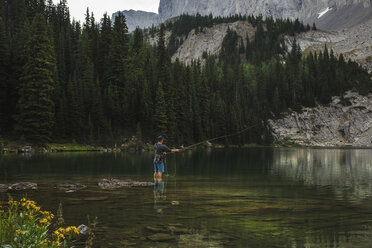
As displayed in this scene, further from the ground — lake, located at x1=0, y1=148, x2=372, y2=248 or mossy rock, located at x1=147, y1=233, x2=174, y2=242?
lake, located at x1=0, y1=148, x2=372, y2=248

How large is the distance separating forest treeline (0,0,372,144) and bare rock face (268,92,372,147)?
4967 mm

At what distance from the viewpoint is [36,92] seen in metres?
66.2

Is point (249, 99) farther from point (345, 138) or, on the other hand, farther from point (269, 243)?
point (269, 243)

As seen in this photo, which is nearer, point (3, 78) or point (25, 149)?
point (25, 149)

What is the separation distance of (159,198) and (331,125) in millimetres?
161161

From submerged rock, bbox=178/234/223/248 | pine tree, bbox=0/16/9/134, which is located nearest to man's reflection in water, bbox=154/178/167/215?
submerged rock, bbox=178/234/223/248

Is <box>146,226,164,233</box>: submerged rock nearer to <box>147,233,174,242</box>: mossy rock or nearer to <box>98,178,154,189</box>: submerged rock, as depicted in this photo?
<box>147,233,174,242</box>: mossy rock

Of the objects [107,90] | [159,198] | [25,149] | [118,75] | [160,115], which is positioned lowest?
[159,198]

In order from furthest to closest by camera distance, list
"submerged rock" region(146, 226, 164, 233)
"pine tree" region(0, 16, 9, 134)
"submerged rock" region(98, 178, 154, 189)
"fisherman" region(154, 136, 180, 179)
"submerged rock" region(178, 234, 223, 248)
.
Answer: "pine tree" region(0, 16, 9, 134) < "fisherman" region(154, 136, 180, 179) < "submerged rock" region(98, 178, 154, 189) < "submerged rock" region(146, 226, 164, 233) < "submerged rock" region(178, 234, 223, 248)

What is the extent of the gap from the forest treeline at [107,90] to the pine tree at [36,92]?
180mm

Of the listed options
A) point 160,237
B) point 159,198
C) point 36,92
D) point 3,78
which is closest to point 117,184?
point 159,198

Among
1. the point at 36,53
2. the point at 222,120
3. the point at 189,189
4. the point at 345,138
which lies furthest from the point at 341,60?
the point at 189,189

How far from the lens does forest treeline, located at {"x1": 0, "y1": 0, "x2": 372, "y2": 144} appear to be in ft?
224

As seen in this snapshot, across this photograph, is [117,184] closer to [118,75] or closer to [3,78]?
[3,78]
